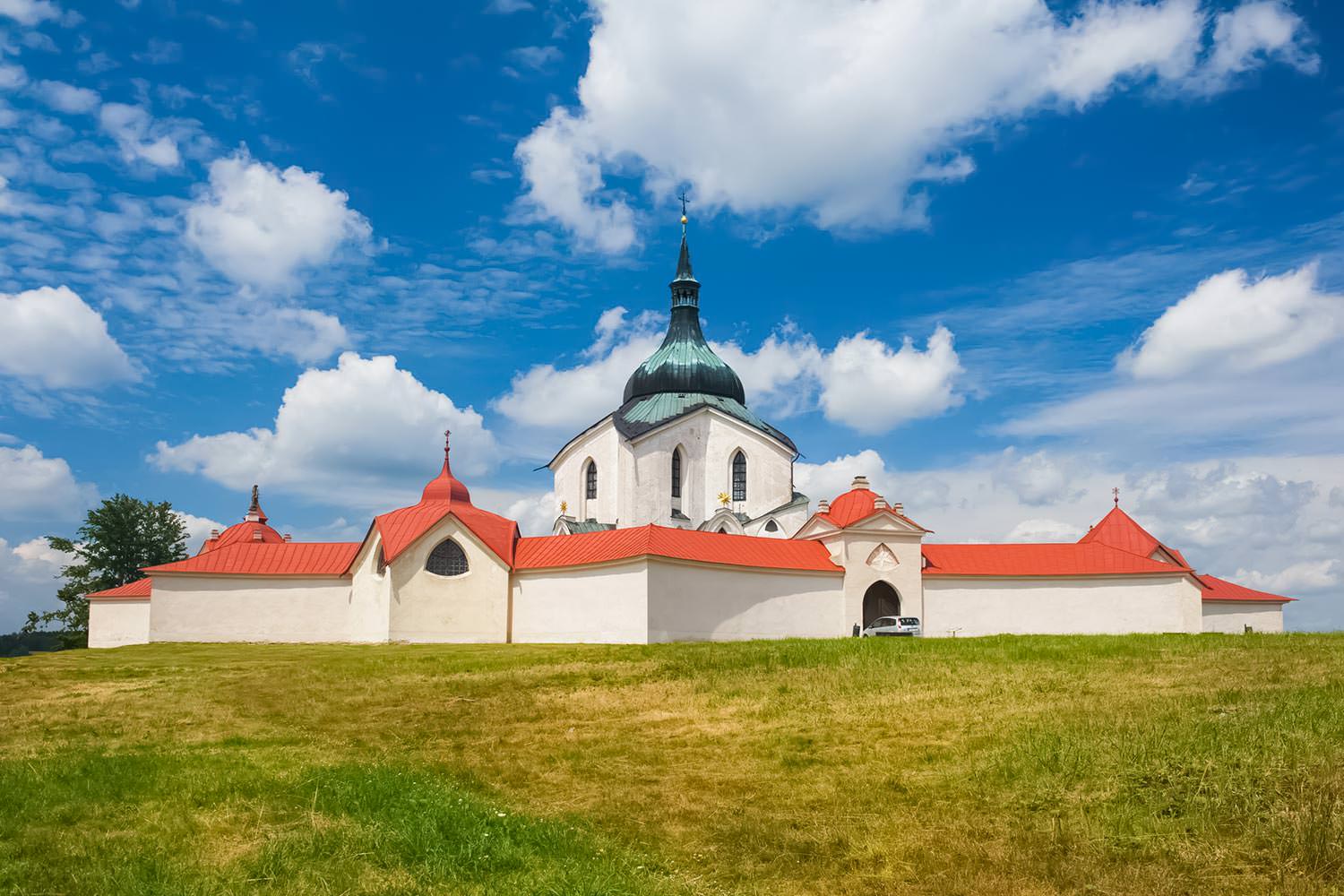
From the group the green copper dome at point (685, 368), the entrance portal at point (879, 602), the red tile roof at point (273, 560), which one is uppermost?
the green copper dome at point (685, 368)

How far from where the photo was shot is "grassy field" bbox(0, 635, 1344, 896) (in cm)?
836

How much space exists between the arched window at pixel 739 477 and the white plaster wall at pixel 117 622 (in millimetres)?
24251

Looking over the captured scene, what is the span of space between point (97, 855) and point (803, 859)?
6.25 metres

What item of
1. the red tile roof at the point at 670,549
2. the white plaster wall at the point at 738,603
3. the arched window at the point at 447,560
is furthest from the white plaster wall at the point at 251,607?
the white plaster wall at the point at 738,603

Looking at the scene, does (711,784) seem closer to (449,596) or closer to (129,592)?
Answer: (449,596)

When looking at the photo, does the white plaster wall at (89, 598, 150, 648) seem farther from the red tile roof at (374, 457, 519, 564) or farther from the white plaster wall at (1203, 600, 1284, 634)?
the white plaster wall at (1203, 600, 1284, 634)

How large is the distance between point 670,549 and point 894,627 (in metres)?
7.69

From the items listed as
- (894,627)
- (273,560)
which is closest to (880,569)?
(894,627)

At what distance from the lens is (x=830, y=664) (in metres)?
21.1

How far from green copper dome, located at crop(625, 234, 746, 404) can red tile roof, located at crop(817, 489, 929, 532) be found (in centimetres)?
1440

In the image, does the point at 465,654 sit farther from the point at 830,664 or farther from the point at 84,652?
the point at 84,652

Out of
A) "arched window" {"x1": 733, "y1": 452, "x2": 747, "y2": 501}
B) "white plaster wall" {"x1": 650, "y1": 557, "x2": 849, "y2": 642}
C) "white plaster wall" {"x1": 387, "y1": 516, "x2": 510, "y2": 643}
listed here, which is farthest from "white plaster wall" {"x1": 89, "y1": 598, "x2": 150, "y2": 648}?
"arched window" {"x1": 733, "y1": 452, "x2": 747, "y2": 501}

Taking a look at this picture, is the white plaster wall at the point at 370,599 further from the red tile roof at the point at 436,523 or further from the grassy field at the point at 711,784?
the grassy field at the point at 711,784

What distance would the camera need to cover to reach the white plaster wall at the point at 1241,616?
1506 inches
